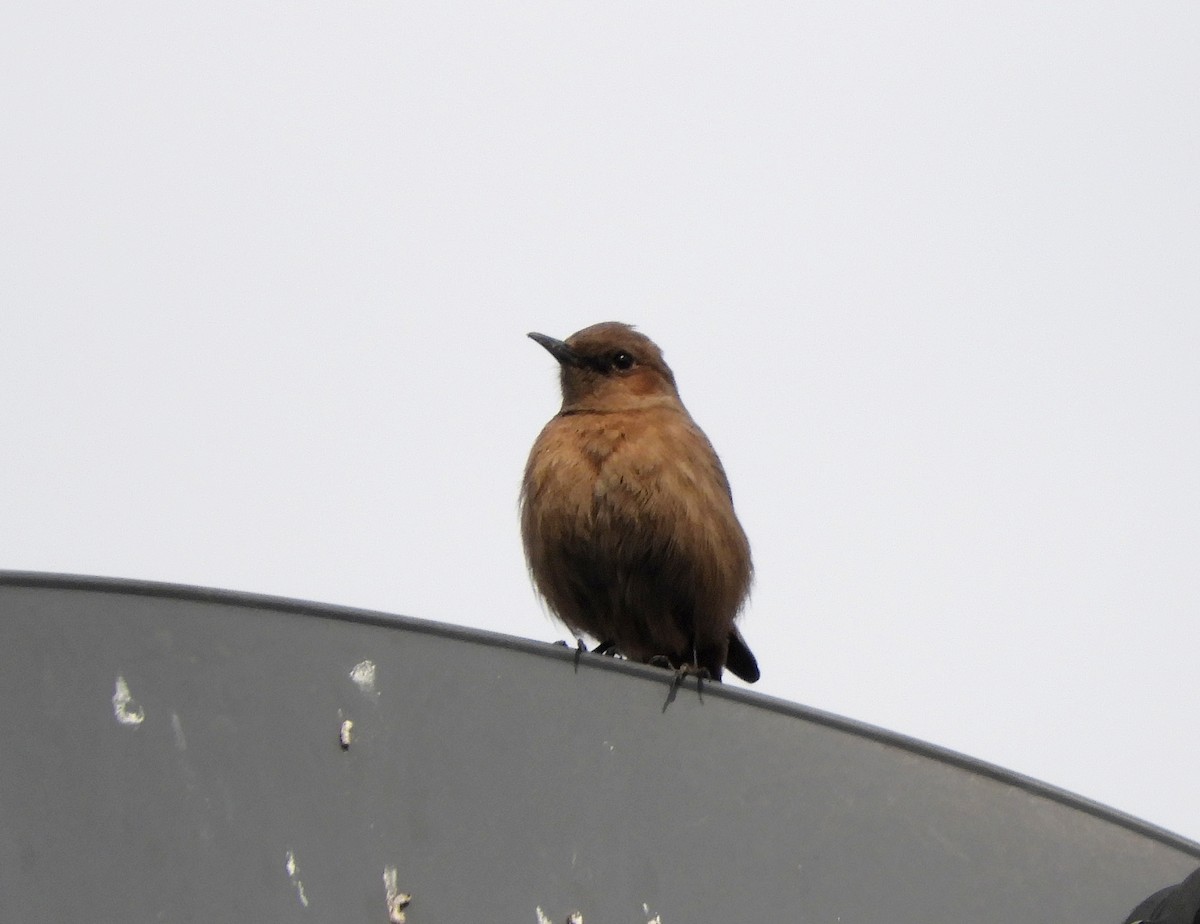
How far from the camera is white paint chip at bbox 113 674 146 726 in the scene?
10.0 feet

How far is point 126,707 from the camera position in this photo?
10.0 ft

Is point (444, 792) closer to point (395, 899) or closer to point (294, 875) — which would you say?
point (395, 899)

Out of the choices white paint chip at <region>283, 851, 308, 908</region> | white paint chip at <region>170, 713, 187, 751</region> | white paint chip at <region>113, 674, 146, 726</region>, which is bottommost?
white paint chip at <region>283, 851, 308, 908</region>

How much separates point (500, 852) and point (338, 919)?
37 cm

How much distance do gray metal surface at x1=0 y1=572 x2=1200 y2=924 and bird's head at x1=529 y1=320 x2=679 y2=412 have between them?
3.38 meters

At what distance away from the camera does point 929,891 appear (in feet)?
11.7

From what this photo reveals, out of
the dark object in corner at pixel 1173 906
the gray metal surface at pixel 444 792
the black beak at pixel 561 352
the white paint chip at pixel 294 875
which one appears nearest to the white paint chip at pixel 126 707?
the gray metal surface at pixel 444 792

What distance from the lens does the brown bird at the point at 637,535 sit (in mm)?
6082

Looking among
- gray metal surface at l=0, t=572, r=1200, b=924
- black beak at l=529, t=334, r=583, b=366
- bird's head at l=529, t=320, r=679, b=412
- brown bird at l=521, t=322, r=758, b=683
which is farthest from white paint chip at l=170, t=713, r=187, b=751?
black beak at l=529, t=334, r=583, b=366

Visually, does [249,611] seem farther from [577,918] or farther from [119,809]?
[577,918]

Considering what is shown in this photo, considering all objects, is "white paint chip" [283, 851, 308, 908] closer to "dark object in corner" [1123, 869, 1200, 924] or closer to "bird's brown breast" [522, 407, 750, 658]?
"dark object in corner" [1123, 869, 1200, 924]

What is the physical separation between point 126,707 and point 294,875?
1.44 ft

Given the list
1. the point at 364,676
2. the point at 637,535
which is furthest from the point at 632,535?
the point at 364,676

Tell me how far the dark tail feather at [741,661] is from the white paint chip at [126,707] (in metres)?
4.15
